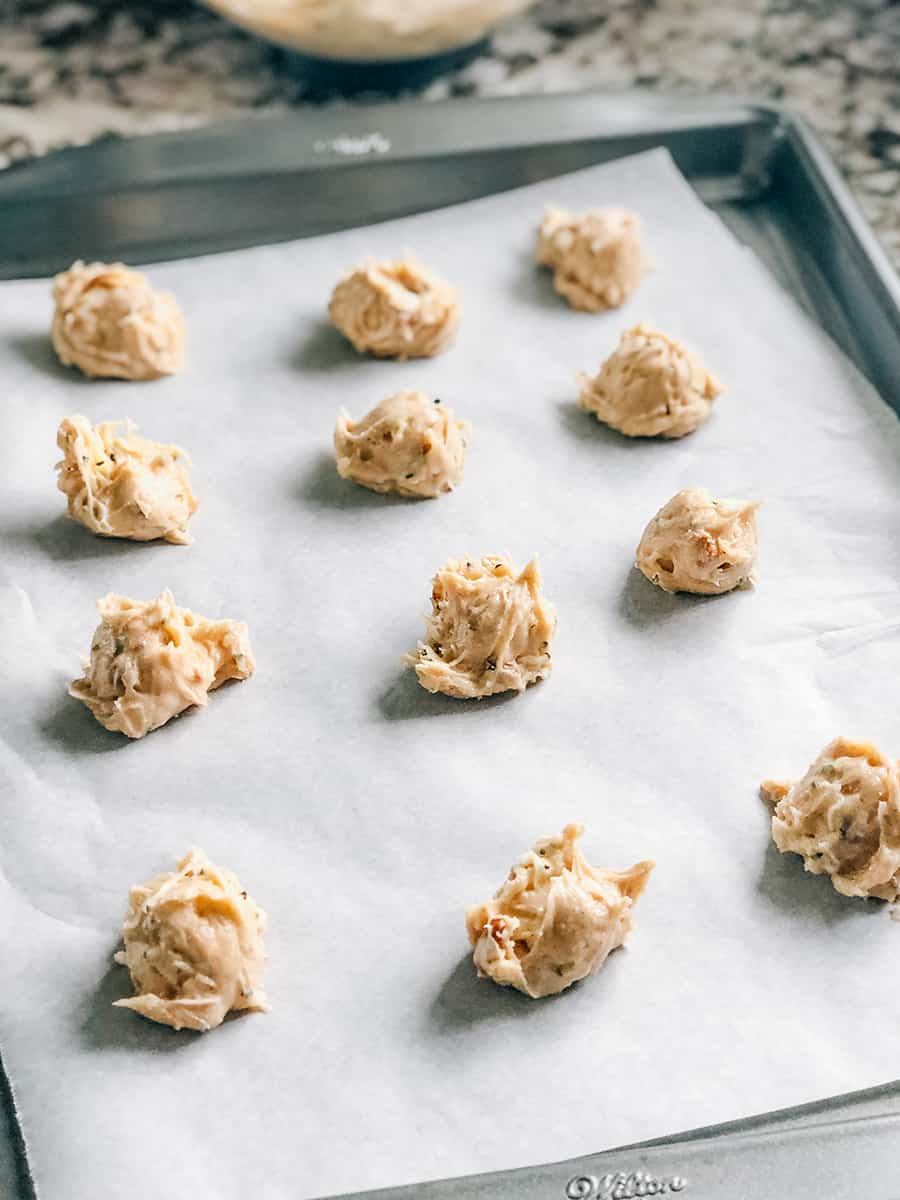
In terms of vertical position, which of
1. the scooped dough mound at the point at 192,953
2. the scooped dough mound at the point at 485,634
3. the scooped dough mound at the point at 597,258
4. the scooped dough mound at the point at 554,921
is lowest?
the scooped dough mound at the point at 192,953

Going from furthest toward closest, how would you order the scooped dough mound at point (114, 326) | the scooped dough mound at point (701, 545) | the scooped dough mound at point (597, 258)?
1. the scooped dough mound at point (597, 258)
2. the scooped dough mound at point (114, 326)
3. the scooped dough mound at point (701, 545)

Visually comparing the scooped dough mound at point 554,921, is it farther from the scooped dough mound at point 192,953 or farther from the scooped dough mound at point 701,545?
the scooped dough mound at point 701,545

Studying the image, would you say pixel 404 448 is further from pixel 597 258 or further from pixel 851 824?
pixel 851 824

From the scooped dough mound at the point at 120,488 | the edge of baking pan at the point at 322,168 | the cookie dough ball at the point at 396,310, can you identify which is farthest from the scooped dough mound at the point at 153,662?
the edge of baking pan at the point at 322,168

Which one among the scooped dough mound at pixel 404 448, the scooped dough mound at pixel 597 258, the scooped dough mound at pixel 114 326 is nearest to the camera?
the scooped dough mound at pixel 404 448

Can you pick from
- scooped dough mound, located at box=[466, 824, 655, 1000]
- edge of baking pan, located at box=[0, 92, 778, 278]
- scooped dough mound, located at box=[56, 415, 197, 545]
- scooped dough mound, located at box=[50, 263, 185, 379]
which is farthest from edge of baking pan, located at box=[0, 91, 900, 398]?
scooped dough mound, located at box=[466, 824, 655, 1000]

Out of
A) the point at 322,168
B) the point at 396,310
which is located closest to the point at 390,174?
the point at 322,168
